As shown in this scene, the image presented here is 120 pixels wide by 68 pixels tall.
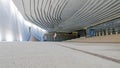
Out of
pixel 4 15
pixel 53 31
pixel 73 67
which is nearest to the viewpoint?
pixel 73 67

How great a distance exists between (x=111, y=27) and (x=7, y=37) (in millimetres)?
13138

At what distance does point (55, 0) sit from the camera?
49.5 ft

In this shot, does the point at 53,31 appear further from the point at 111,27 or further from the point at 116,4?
the point at 116,4

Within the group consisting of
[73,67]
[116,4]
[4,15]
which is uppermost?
[116,4]

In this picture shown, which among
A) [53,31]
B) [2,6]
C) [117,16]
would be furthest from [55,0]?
[53,31]

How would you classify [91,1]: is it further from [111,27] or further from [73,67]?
[73,67]

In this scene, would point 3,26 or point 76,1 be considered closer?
point 3,26

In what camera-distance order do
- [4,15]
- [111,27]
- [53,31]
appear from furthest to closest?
[53,31]
[111,27]
[4,15]

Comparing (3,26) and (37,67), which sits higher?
(3,26)

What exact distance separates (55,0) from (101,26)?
39.0 ft

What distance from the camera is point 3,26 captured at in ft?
44.3

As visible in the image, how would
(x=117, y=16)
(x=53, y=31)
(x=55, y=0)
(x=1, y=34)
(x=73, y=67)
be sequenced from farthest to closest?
1. (x=53, y=31)
2. (x=117, y=16)
3. (x=55, y=0)
4. (x=1, y=34)
5. (x=73, y=67)

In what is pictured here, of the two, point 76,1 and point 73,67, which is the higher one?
point 76,1

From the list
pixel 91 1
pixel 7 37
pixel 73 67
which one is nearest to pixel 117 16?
pixel 91 1
